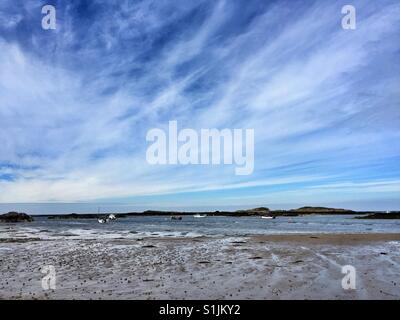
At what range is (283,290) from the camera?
16.4 meters

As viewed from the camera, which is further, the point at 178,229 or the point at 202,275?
the point at 178,229

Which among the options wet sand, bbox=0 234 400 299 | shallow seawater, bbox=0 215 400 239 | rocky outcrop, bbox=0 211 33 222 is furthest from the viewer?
rocky outcrop, bbox=0 211 33 222

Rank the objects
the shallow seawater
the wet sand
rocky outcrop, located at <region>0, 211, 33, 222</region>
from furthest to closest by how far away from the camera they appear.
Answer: rocky outcrop, located at <region>0, 211, 33, 222</region>, the shallow seawater, the wet sand

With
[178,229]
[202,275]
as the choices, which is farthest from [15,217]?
[202,275]

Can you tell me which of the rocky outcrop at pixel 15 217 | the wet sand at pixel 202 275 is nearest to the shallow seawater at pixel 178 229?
the wet sand at pixel 202 275

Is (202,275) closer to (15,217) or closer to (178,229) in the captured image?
(178,229)

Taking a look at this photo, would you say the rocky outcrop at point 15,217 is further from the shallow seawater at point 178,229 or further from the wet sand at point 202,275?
the wet sand at point 202,275

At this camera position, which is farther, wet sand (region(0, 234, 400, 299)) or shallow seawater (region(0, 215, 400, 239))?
shallow seawater (region(0, 215, 400, 239))

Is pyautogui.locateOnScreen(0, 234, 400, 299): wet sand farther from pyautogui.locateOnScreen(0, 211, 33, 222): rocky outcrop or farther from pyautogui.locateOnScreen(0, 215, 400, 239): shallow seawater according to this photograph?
pyautogui.locateOnScreen(0, 211, 33, 222): rocky outcrop

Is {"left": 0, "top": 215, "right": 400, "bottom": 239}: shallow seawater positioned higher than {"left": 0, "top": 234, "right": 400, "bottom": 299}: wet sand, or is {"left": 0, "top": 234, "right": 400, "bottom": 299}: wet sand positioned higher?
{"left": 0, "top": 234, "right": 400, "bottom": 299}: wet sand

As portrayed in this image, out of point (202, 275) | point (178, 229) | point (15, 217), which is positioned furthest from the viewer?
point (15, 217)

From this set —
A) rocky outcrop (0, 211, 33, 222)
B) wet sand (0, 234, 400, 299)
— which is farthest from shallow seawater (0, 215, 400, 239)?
rocky outcrop (0, 211, 33, 222)
